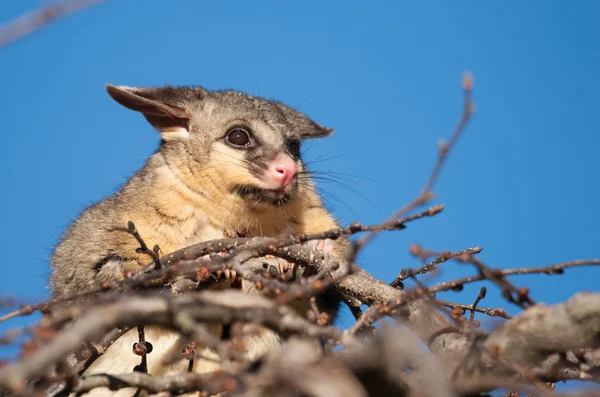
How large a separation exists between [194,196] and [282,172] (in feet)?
2.45

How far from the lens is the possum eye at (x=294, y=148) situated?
22.3 ft

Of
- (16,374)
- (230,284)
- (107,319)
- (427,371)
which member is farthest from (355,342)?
(230,284)

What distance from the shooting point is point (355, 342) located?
8.45ft

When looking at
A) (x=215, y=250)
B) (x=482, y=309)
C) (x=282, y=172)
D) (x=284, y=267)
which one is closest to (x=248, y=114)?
(x=282, y=172)

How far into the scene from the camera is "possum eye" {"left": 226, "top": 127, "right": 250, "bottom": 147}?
6.46 metres

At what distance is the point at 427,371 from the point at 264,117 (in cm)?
492

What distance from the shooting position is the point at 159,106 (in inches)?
250

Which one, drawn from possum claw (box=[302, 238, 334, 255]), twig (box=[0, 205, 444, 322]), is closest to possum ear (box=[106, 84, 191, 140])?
possum claw (box=[302, 238, 334, 255])

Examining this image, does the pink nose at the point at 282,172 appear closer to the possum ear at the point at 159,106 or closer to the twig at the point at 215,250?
the possum ear at the point at 159,106

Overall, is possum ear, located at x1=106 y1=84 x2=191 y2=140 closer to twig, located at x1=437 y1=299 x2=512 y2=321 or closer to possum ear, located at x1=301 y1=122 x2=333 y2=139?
Answer: possum ear, located at x1=301 y1=122 x2=333 y2=139

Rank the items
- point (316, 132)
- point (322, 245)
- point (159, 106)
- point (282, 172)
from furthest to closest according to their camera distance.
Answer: point (316, 132), point (159, 106), point (282, 172), point (322, 245)

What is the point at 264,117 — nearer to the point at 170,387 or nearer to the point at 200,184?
the point at 200,184

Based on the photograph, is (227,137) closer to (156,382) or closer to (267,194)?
(267,194)

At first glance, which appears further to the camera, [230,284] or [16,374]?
[230,284]
